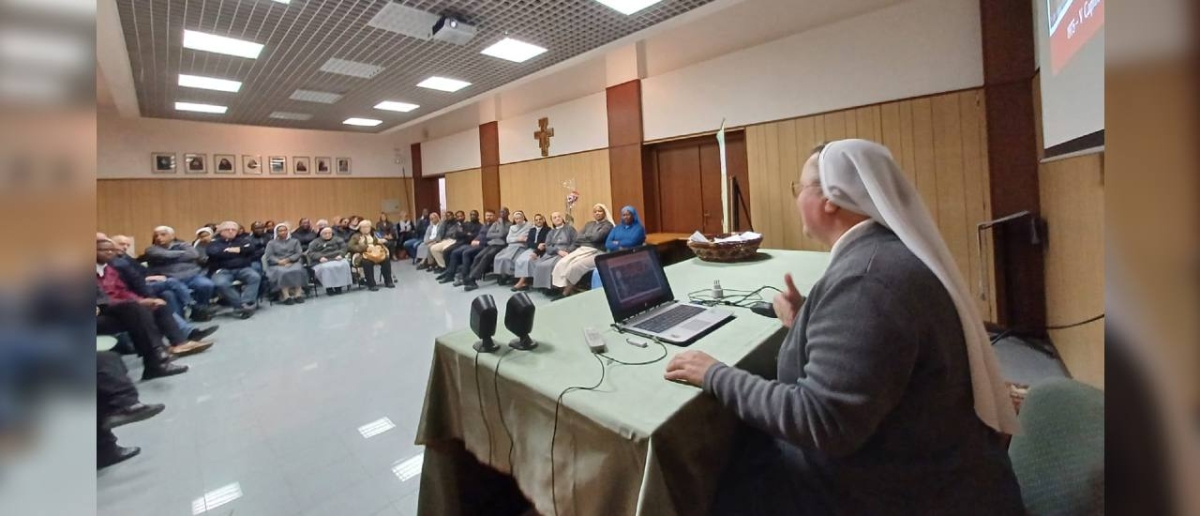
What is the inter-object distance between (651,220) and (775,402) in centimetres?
518

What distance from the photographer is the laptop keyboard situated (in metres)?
1.47

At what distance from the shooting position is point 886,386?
849 mm

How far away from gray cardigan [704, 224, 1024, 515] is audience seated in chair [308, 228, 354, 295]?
606 cm

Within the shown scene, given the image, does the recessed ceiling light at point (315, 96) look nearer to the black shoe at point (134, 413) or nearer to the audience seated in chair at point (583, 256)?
the audience seated in chair at point (583, 256)

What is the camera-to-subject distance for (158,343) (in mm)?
3186

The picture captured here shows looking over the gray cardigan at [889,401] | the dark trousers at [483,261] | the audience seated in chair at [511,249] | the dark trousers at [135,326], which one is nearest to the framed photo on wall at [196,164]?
the dark trousers at [483,261]

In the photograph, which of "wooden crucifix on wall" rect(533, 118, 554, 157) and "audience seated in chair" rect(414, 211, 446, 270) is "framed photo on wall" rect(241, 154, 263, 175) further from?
"wooden crucifix on wall" rect(533, 118, 554, 157)

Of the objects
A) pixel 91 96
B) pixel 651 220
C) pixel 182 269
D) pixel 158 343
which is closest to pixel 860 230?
pixel 91 96

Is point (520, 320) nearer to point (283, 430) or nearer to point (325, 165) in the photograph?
point (283, 430)

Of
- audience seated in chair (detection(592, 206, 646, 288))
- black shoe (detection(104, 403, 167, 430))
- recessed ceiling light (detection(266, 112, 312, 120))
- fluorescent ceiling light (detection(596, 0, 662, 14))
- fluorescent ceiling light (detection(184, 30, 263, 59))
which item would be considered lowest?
black shoe (detection(104, 403, 167, 430))

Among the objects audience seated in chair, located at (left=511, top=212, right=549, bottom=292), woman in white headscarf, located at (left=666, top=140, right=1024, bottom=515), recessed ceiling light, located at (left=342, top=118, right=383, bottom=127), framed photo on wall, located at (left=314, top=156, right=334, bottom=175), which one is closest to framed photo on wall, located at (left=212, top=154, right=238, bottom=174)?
framed photo on wall, located at (left=314, top=156, right=334, bottom=175)

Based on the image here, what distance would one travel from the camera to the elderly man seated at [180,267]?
Answer: 15.3 feet

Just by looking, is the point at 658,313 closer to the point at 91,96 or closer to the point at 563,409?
the point at 563,409

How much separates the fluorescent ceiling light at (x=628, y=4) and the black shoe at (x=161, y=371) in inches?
160
